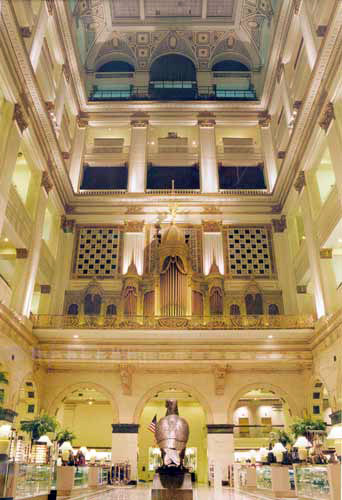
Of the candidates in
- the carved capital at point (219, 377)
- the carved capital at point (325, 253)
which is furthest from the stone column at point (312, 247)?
the carved capital at point (219, 377)

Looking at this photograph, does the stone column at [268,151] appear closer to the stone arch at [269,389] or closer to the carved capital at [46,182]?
the stone arch at [269,389]

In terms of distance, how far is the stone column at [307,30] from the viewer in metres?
17.3

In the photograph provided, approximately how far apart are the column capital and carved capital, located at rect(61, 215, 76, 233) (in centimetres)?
1231

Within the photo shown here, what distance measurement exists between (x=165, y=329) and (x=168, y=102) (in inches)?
585

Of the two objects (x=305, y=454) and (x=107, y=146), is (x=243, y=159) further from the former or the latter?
(x=305, y=454)

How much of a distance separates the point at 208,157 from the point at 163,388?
1288cm

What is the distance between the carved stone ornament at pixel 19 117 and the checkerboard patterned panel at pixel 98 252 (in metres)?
7.91

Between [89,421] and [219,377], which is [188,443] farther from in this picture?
[219,377]

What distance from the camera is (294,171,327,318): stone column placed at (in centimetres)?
1684

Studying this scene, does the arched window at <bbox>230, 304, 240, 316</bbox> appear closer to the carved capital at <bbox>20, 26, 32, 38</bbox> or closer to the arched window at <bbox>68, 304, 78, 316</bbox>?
the arched window at <bbox>68, 304, 78, 316</bbox>

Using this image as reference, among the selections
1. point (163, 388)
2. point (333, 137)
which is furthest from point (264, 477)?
point (333, 137)

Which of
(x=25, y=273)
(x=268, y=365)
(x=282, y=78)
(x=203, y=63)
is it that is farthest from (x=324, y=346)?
(x=203, y=63)

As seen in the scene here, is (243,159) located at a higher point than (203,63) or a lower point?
lower

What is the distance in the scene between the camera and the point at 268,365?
1881 cm
